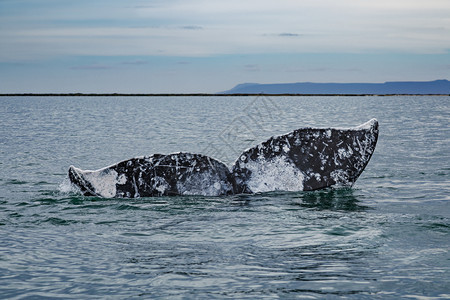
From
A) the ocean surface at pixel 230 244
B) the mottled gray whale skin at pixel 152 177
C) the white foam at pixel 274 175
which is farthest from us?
the white foam at pixel 274 175

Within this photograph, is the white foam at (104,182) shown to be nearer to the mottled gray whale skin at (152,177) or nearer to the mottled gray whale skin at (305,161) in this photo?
the mottled gray whale skin at (152,177)

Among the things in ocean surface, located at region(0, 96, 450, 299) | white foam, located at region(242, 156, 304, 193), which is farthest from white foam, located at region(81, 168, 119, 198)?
white foam, located at region(242, 156, 304, 193)

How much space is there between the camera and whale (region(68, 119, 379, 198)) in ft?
32.6

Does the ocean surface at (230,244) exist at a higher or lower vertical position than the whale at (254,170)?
lower

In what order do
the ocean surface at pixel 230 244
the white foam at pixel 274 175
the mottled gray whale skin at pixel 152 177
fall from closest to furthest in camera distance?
the ocean surface at pixel 230 244 → the mottled gray whale skin at pixel 152 177 → the white foam at pixel 274 175

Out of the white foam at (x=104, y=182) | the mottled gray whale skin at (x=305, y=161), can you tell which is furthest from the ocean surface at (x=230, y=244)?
the mottled gray whale skin at (x=305, y=161)

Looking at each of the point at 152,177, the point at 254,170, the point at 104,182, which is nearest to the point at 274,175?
the point at 254,170

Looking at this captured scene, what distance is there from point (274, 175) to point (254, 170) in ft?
1.24

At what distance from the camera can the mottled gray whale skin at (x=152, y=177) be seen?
390 inches

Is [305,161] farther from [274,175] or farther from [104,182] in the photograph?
[104,182]

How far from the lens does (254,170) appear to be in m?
10.3

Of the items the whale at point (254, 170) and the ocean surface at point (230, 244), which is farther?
the whale at point (254, 170)

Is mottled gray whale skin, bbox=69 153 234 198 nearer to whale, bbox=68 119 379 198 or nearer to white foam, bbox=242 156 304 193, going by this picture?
whale, bbox=68 119 379 198

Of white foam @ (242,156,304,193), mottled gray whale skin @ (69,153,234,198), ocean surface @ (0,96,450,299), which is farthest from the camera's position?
white foam @ (242,156,304,193)
